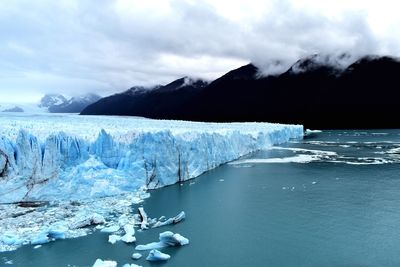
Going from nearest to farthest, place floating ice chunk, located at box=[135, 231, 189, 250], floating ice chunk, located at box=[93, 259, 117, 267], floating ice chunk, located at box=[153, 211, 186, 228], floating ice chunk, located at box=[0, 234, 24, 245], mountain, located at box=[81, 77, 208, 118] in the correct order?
floating ice chunk, located at box=[93, 259, 117, 267] → floating ice chunk, located at box=[135, 231, 189, 250] → floating ice chunk, located at box=[0, 234, 24, 245] → floating ice chunk, located at box=[153, 211, 186, 228] → mountain, located at box=[81, 77, 208, 118]

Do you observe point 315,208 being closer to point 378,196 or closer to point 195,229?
point 378,196

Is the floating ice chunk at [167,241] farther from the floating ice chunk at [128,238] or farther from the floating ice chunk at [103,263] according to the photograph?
the floating ice chunk at [103,263]

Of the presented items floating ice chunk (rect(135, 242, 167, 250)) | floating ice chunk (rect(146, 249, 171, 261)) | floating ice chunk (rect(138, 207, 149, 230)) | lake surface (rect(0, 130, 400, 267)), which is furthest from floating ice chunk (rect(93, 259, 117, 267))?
floating ice chunk (rect(138, 207, 149, 230))

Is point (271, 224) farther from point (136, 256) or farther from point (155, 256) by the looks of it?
point (136, 256)

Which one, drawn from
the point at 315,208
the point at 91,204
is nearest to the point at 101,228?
the point at 91,204

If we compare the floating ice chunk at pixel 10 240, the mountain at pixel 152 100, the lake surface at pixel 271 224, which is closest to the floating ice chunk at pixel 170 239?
the lake surface at pixel 271 224

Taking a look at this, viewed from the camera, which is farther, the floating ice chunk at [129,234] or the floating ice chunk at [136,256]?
the floating ice chunk at [129,234]

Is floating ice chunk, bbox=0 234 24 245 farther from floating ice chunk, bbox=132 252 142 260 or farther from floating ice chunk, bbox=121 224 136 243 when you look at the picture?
floating ice chunk, bbox=132 252 142 260

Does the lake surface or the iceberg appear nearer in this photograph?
the iceberg
